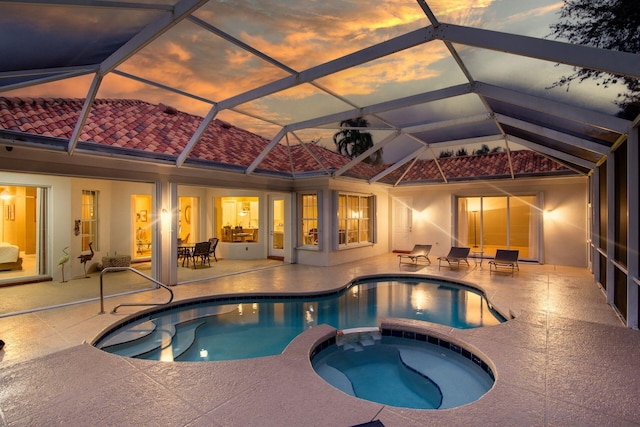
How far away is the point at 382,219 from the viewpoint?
14219mm

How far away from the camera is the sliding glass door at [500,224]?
11.8 m

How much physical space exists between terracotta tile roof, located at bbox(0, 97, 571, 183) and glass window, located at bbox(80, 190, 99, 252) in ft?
10.8

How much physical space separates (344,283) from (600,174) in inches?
254

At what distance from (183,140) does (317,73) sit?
16.4 feet

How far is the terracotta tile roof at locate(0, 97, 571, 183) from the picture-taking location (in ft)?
19.9

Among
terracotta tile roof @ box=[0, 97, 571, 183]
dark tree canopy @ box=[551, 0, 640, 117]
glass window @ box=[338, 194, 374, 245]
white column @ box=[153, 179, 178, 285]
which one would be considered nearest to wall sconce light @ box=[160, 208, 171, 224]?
white column @ box=[153, 179, 178, 285]

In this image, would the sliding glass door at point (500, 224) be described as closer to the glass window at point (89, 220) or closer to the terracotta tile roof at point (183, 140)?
the terracotta tile roof at point (183, 140)

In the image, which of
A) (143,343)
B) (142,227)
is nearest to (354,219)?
(142,227)

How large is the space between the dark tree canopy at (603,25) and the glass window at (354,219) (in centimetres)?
871

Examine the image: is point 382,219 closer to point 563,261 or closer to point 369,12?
point 563,261

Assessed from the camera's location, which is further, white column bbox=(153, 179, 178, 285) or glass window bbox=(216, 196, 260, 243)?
glass window bbox=(216, 196, 260, 243)

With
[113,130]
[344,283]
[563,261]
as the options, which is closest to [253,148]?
[113,130]

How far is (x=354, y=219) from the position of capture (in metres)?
12.6

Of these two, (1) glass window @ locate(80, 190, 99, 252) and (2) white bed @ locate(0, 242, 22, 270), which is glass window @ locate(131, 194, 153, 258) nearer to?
(1) glass window @ locate(80, 190, 99, 252)
